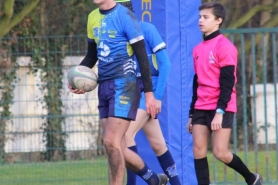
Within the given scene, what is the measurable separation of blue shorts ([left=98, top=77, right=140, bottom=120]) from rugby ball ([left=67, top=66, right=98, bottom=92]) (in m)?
0.16

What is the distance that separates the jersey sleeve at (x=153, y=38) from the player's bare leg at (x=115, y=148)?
99 centimetres

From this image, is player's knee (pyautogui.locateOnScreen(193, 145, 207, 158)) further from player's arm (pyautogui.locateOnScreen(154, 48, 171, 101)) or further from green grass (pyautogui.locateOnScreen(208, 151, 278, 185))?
green grass (pyautogui.locateOnScreen(208, 151, 278, 185))

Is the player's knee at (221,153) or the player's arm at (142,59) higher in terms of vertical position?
the player's arm at (142,59)

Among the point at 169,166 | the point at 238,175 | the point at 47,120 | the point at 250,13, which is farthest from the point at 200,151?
the point at 250,13

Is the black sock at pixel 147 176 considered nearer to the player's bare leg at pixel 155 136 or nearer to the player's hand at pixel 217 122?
the player's bare leg at pixel 155 136

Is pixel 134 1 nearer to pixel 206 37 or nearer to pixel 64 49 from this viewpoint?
pixel 206 37

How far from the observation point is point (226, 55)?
695 cm

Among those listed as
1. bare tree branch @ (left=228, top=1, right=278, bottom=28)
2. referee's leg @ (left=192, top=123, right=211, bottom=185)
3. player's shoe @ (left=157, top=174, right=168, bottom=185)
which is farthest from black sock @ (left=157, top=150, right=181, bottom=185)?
bare tree branch @ (left=228, top=1, right=278, bottom=28)

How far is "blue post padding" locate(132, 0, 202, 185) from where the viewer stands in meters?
8.08

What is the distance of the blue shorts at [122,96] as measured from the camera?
22.6ft

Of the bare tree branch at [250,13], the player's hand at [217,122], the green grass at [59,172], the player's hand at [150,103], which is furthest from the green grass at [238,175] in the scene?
the player's hand at [150,103]

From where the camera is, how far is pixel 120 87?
6.89 meters

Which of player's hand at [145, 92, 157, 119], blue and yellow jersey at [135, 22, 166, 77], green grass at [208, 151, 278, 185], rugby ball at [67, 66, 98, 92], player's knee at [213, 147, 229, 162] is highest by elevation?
blue and yellow jersey at [135, 22, 166, 77]

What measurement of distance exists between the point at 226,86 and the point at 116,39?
1.05m
